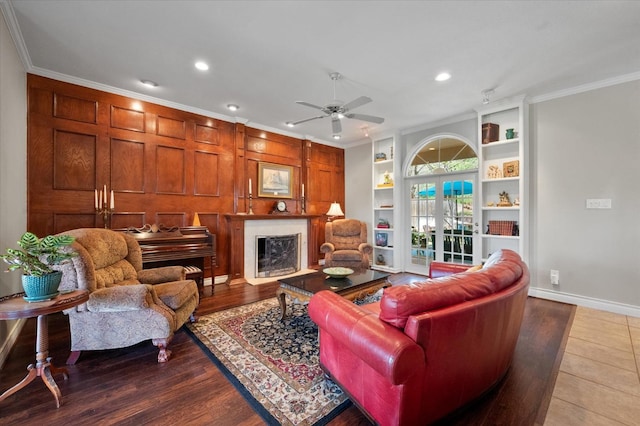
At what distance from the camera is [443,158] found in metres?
5.19

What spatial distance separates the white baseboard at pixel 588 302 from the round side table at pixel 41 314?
5.29m

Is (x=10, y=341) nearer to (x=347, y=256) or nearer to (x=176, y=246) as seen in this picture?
(x=176, y=246)

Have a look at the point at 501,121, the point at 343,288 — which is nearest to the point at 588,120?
the point at 501,121

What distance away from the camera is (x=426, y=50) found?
2.84 m

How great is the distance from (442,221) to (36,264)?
5.35 meters

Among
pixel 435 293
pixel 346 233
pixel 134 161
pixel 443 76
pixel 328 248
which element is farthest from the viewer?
pixel 346 233

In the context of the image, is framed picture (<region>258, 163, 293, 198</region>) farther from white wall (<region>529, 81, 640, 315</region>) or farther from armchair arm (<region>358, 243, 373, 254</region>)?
white wall (<region>529, 81, 640, 315</region>)

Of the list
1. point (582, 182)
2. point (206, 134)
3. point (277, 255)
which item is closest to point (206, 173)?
point (206, 134)

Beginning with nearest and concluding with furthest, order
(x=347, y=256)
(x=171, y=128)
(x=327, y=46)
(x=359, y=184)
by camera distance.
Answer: (x=327, y=46), (x=171, y=128), (x=347, y=256), (x=359, y=184)

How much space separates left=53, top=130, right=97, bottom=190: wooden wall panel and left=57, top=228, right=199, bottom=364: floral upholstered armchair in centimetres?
145

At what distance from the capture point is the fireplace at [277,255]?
202 inches

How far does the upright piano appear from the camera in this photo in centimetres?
359

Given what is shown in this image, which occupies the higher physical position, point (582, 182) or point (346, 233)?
point (582, 182)

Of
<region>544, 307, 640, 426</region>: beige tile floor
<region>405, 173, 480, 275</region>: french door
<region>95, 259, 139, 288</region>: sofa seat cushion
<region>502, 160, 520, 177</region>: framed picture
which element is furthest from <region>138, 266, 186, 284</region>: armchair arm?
<region>502, 160, 520, 177</region>: framed picture
